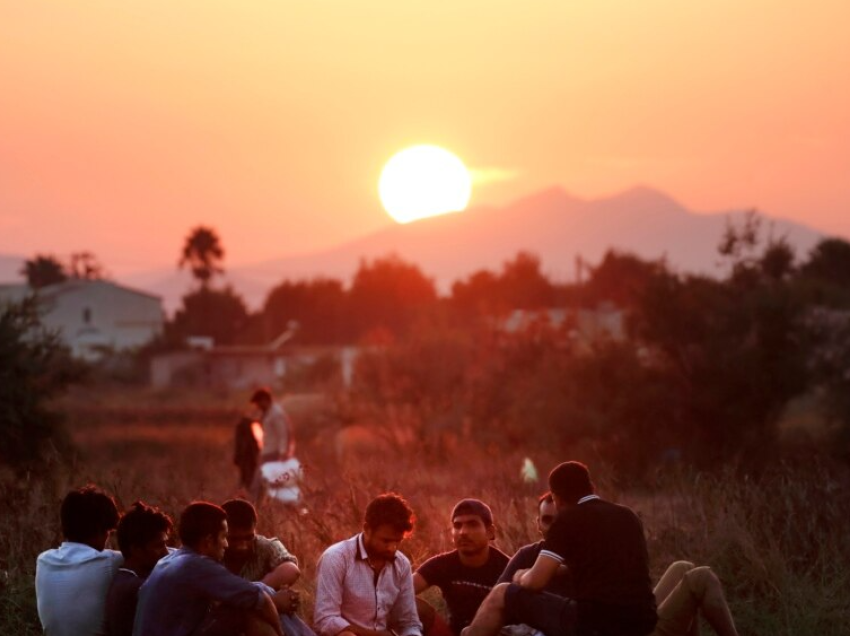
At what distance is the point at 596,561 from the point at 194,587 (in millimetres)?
2306

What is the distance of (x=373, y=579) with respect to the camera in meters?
9.48

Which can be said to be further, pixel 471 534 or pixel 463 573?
pixel 463 573

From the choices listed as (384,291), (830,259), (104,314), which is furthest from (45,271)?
(830,259)

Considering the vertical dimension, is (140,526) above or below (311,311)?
above

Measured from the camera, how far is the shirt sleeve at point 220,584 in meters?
8.30

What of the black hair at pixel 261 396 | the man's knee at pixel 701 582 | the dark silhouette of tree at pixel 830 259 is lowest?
the man's knee at pixel 701 582

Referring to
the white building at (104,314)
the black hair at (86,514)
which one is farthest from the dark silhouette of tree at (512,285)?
the black hair at (86,514)

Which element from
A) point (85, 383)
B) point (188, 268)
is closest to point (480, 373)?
point (85, 383)

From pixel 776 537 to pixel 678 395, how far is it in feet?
79.4

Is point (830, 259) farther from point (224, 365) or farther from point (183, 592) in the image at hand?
point (183, 592)

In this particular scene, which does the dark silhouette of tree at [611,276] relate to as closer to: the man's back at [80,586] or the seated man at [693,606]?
the seated man at [693,606]

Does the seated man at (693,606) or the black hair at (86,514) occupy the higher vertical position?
the black hair at (86,514)

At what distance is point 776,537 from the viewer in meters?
12.4

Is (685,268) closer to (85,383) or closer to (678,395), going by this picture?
(678,395)
